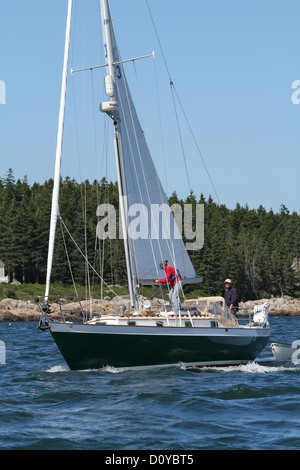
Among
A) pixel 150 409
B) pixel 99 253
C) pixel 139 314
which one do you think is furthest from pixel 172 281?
pixel 99 253

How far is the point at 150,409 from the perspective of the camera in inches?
606

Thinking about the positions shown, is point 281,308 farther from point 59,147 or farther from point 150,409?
point 150,409

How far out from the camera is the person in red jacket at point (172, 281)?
22.3 meters

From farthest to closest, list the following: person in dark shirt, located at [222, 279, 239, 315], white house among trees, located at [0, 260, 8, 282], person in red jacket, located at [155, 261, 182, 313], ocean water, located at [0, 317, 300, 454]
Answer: white house among trees, located at [0, 260, 8, 282], person in dark shirt, located at [222, 279, 239, 315], person in red jacket, located at [155, 261, 182, 313], ocean water, located at [0, 317, 300, 454]

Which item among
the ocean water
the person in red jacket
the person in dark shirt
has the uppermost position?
the person in red jacket

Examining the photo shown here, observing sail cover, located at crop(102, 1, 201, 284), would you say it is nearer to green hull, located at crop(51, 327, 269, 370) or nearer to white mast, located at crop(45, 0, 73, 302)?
white mast, located at crop(45, 0, 73, 302)

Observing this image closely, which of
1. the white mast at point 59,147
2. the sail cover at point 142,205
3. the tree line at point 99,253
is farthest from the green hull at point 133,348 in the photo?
the tree line at point 99,253

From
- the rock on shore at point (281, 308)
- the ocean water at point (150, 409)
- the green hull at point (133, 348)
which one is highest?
the green hull at point (133, 348)

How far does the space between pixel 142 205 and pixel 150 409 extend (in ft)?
32.0

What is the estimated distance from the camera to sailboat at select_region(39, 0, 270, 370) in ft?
66.4

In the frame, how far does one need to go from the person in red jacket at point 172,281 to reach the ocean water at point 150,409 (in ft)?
8.18

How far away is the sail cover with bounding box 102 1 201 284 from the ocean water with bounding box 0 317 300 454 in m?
4.20

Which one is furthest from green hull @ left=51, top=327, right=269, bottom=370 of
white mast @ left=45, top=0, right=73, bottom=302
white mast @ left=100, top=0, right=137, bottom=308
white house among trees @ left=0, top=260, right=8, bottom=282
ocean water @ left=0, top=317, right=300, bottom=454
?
white house among trees @ left=0, top=260, right=8, bottom=282

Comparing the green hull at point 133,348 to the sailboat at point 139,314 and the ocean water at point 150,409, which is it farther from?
the ocean water at point 150,409
